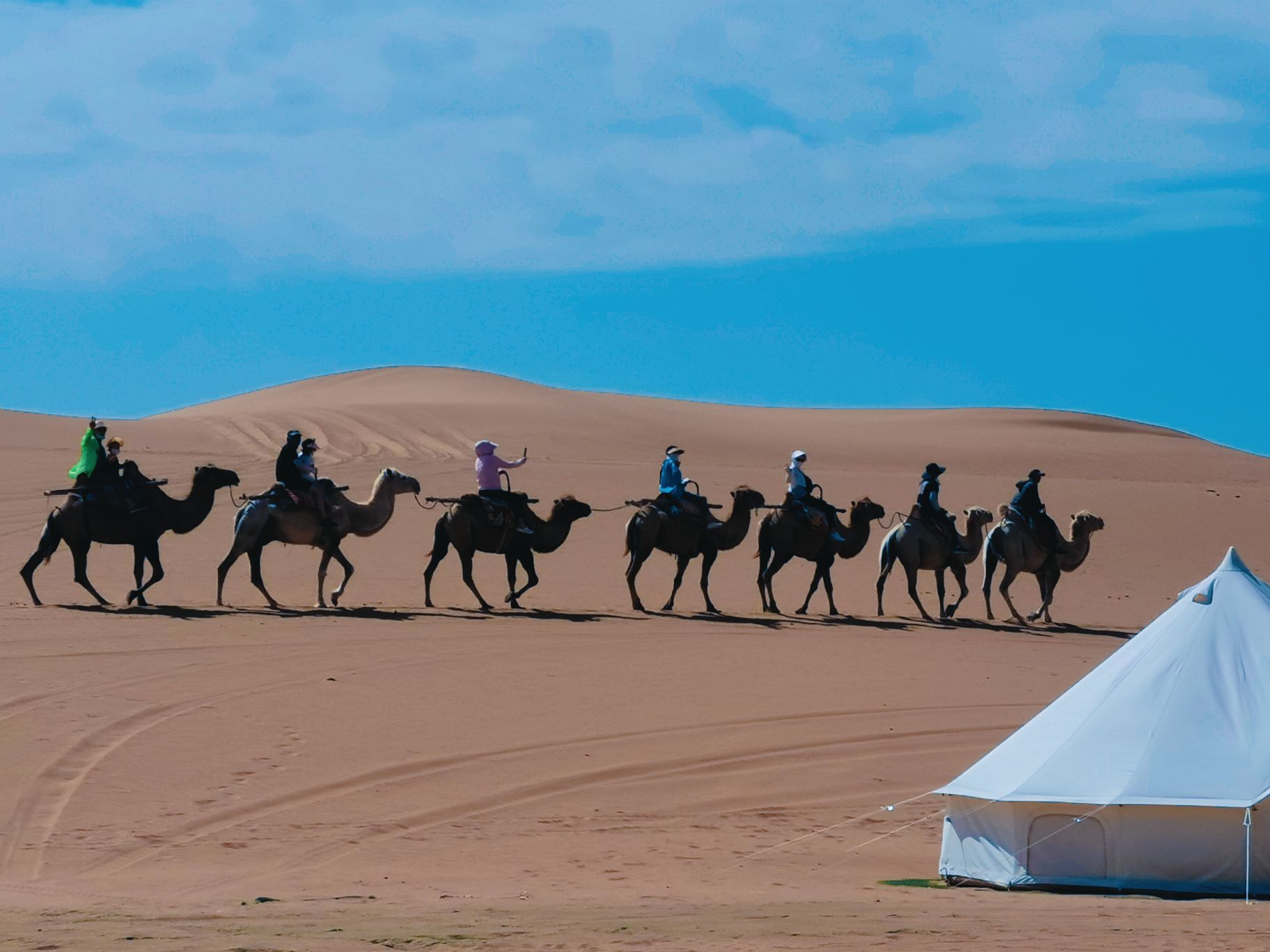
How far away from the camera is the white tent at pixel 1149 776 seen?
9.85 meters

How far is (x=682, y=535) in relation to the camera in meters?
23.3

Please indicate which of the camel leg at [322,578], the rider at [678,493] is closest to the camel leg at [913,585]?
the rider at [678,493]

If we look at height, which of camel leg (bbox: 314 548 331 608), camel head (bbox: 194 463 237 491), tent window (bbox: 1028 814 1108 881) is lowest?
tent window (bbox: 1028 814 1108 881)

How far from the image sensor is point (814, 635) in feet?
69.9

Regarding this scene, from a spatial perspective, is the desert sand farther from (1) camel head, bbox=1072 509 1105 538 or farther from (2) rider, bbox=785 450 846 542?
(1) camel head, bbox=1072 509 1105 538

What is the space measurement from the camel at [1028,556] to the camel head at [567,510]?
576 centimetres

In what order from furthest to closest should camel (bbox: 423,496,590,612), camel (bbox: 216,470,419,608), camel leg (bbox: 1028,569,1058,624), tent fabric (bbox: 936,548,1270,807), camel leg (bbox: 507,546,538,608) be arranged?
1. camel leg (bbox: 1028,569,1058,624)
2. camel leg (bbox: 507,546,538,608)
3. camel (bbox: 423,496,590,612)
4. camel (bbox: 216,470,419,608)
5. tent fabric (bbox: 936,548,1270,807)

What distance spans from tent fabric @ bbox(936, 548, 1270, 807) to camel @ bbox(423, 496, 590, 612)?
39.4ft

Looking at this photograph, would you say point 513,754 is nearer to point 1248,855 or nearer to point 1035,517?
point 1248,855

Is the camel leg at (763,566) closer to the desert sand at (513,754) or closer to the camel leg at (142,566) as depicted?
the desert sand at (513,754)

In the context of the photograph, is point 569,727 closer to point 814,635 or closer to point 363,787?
point 363,787

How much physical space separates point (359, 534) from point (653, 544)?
3965mm

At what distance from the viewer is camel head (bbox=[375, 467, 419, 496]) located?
2269 cm

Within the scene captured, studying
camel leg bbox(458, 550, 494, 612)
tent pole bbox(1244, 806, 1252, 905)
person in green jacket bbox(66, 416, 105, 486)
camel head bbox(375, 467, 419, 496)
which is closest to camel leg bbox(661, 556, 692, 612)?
camel leg bbox(458, 550, 494, 612)
